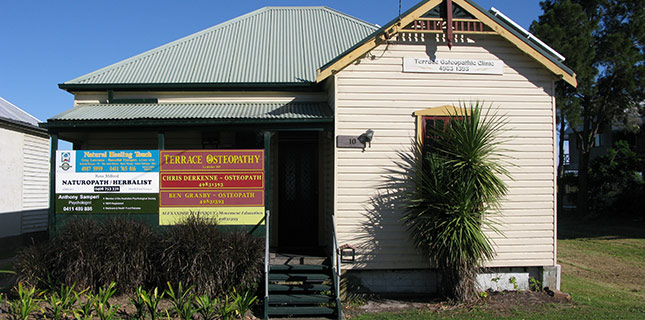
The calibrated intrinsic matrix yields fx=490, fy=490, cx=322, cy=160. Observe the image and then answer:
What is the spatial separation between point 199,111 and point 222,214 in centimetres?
236

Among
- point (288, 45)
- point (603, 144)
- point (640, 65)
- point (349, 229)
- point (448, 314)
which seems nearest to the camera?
point (448, 314)

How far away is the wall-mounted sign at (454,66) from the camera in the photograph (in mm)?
9922

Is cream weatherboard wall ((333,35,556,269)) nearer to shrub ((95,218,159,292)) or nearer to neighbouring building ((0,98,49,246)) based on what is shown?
shrub ((95,218,159,292))

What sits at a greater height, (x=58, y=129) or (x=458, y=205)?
(x=58, y=129)

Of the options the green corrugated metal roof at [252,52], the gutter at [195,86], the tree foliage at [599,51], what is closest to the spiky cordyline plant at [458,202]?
the gutter at [195,86]

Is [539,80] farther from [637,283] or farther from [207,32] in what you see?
[207,32]

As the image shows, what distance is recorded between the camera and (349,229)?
9.64 metres

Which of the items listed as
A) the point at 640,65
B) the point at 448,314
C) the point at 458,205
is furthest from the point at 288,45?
the point at 640,65

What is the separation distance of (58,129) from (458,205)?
26.5 feet

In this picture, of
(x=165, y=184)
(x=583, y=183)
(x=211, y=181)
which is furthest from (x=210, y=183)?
(x=583, y=183)

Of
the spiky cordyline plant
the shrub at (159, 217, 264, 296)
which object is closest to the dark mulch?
the spiky cordyline plant

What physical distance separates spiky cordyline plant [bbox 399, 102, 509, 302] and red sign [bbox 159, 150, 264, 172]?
3130 mm

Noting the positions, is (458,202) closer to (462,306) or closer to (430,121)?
(430,121)

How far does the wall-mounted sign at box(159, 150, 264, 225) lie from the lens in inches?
388
